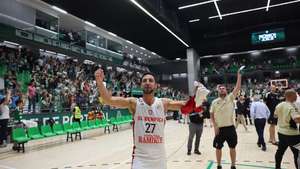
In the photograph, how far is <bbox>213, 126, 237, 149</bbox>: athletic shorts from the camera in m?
5.64

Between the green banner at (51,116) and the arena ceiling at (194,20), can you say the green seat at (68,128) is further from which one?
the arena ceiling at (194,20)

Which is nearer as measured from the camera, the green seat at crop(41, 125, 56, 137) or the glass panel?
the green seat at crop(41, 125, 56, 137)

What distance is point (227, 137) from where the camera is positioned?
5.70 meters

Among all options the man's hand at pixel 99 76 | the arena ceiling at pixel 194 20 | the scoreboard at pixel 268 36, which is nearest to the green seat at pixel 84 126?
the arena ceiling at pixel 194 20

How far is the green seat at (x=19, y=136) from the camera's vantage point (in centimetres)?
908

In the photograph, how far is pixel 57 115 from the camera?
42.8 ft

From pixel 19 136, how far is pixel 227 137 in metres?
7.19

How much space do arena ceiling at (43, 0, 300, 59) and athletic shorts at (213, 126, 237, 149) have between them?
7.37 metres

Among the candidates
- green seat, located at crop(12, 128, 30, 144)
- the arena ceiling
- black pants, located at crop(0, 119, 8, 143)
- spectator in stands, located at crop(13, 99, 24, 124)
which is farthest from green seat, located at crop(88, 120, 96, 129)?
the arena ceiling

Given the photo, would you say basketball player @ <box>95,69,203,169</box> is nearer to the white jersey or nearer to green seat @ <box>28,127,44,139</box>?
the white jersey

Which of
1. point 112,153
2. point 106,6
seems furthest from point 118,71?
point 112,153

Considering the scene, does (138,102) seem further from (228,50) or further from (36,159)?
(228,50)

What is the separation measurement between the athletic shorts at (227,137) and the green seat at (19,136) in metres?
6.64

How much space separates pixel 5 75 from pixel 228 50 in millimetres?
18693
